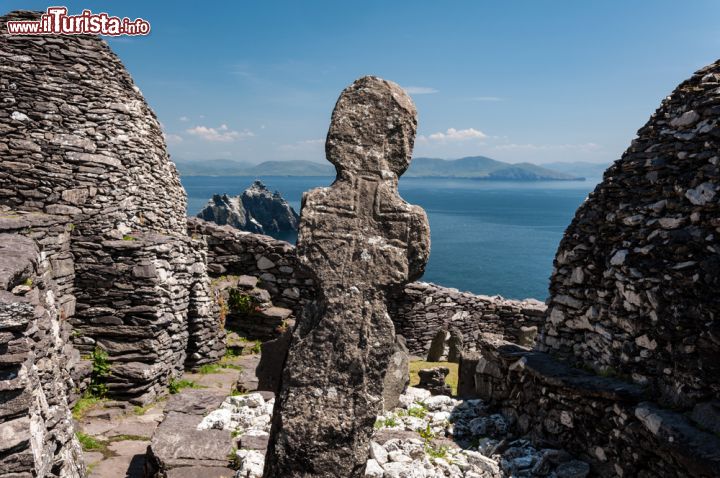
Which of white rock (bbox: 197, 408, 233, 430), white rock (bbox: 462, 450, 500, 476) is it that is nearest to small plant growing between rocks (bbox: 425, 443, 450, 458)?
white rock (bbox: 462, 450, 500, 476)

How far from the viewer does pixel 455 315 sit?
17297mm

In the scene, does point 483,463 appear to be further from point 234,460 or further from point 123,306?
point 123,306

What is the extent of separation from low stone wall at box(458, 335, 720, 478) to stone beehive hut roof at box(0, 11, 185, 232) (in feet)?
27.0

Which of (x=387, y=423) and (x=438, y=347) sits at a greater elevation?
(x=387, y=423)

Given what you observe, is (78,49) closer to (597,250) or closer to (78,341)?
(78,341)

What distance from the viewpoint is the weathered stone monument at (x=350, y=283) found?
183 inches

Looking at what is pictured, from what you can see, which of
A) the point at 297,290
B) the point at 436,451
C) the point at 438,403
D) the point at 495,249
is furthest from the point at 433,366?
the point at 495,249

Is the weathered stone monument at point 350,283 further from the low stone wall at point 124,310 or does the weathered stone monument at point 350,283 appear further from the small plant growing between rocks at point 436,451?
the low stone wall at point 124,310

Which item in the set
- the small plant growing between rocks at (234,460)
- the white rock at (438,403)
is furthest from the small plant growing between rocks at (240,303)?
the small plant growing between rocks at (234,460)

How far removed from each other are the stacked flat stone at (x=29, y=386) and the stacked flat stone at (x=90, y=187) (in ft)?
11.1

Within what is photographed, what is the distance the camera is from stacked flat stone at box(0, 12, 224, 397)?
1082 cm

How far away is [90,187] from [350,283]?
849cm

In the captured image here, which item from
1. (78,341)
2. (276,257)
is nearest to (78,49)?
(78,341)

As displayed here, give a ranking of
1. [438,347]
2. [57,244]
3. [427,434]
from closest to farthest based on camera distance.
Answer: [427,434]
[57,244]
[438,347]
